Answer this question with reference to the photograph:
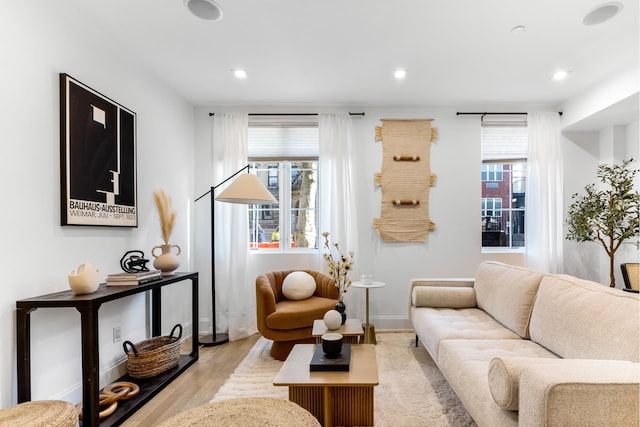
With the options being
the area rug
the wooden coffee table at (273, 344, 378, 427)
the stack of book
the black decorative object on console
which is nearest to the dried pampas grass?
the black decorative object on console

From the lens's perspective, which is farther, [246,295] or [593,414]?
[246,295]

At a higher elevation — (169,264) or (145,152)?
(145,152)

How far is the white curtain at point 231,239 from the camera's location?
3682 mm

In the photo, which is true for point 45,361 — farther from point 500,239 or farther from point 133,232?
point 500,239

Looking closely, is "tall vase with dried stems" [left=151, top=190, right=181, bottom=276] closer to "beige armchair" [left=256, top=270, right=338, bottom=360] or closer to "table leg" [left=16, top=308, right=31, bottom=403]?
"beige armchair" [left=256, top=270, right=338, bottom=360]

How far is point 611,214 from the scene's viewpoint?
10.5 ft

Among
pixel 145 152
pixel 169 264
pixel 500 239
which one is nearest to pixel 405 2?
pixel 145 152

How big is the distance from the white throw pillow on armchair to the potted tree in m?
2.87

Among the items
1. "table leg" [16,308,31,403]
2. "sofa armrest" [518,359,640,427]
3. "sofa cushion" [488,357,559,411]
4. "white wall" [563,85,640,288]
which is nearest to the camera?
"sofa armrest" [518,359,640,427]

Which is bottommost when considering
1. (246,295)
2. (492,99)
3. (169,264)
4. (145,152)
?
(246,295)

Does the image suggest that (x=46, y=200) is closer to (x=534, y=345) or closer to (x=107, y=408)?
(x=107, y=408)

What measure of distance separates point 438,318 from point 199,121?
338cm

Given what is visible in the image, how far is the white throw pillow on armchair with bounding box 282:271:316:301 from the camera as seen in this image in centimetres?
334

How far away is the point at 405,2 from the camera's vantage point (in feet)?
6.91
